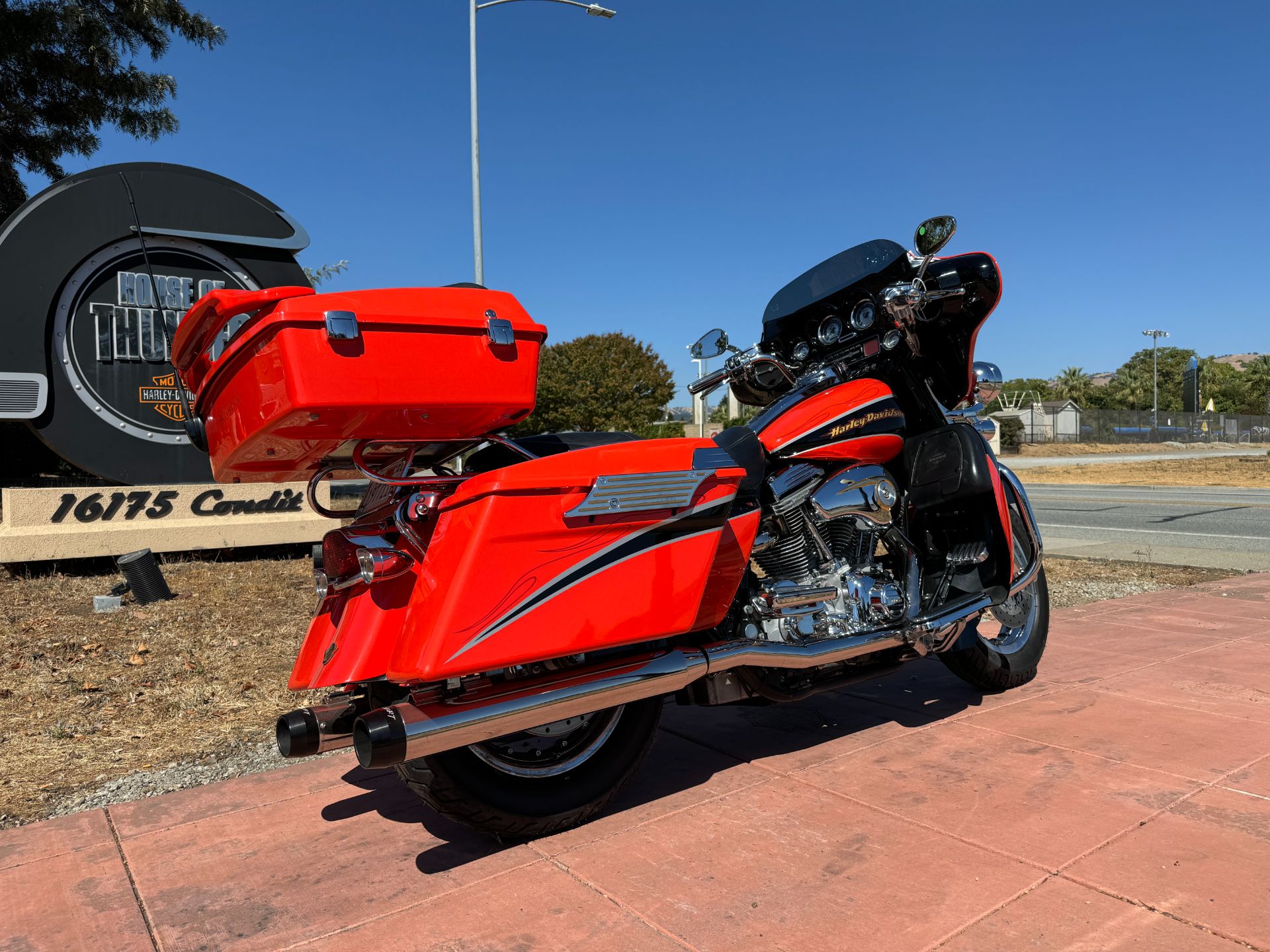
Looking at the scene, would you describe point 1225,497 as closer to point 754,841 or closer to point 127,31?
point 754,841

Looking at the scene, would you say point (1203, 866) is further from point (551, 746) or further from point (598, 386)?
point (598, 386)

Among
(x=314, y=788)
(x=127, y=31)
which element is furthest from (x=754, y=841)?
(x=127, y=31)

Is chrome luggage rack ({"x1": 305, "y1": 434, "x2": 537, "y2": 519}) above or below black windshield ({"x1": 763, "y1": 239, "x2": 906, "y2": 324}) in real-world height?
below

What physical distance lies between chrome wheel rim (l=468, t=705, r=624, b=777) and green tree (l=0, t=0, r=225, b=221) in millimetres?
14018

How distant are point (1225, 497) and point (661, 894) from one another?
61.5 feet

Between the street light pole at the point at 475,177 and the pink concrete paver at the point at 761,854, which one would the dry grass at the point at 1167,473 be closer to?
the street light pole at the point at 475,177

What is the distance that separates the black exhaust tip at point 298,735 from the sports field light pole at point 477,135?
9.72m

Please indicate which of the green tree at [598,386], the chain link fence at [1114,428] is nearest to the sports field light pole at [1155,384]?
the chain link fence at [1114,428]

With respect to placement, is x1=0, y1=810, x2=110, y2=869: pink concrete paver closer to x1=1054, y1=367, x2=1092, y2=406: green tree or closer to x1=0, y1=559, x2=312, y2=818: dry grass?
x1=0, y1=559, x2=312, y2=818: dry grass

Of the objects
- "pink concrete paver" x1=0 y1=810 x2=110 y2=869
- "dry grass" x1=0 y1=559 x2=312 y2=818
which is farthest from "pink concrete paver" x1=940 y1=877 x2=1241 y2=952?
"dry grass" x1=0 y1=559 x2=312 y2=818

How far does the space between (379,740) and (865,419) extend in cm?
211

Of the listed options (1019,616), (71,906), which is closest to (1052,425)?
(1019,616)

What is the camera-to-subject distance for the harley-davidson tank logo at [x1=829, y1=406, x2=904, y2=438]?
3336 millimetres

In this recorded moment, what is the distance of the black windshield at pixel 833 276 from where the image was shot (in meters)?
3.59
